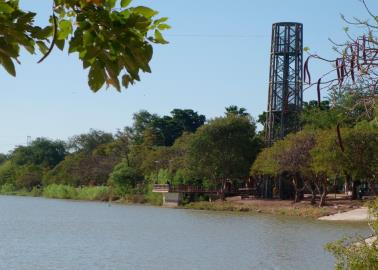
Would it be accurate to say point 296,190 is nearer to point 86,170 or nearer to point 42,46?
point 86,170

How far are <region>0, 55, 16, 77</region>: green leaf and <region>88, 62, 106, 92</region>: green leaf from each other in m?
0.21

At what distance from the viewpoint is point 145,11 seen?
192 centimetres

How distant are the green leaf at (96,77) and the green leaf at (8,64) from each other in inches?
8.5

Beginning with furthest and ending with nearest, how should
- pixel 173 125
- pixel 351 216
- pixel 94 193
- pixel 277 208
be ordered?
pixel 173 125 < pixel 94 193 < pixel 277 208 < pixel 351 216

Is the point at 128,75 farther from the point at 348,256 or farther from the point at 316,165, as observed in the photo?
the point at 316,165

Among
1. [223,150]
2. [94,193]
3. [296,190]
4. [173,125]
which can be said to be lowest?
[94,193]

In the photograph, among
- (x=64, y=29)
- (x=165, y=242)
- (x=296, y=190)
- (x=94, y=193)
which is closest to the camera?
(x=64, y=29)

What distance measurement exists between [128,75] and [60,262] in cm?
1641

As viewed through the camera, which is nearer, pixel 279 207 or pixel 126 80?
pixel 126 80

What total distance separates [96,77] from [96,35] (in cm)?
12

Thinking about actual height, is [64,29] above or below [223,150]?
below

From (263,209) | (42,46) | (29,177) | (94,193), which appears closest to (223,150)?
(263,209)

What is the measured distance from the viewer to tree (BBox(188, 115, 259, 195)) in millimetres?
43875

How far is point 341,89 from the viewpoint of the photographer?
285 centimetres
